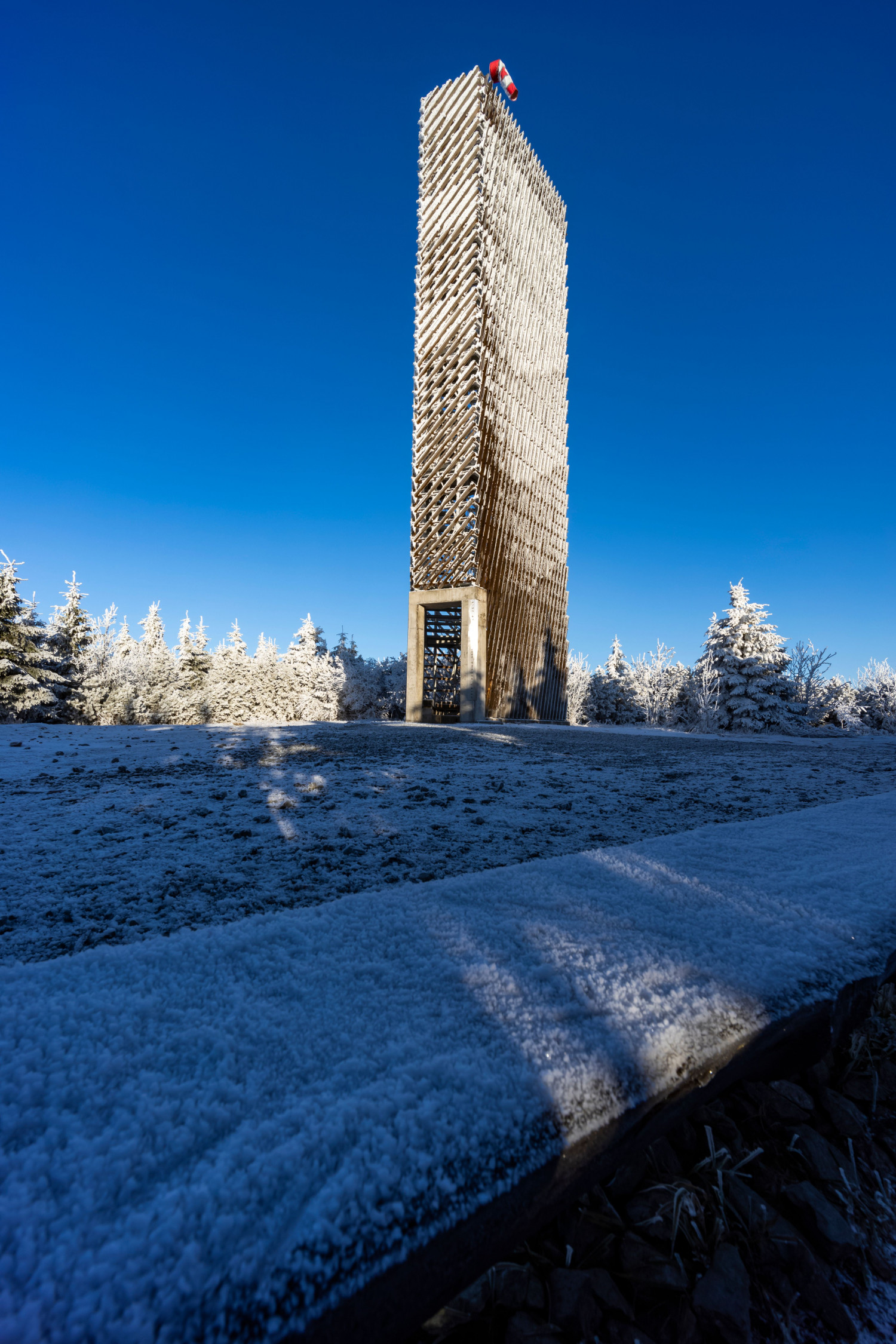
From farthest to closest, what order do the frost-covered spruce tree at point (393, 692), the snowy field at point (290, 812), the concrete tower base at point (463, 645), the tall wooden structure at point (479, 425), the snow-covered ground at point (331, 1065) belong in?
the frost-covered spruce tree at point (393, 692), the tall wooden structure at point (479, 425), the concrete tower base at point (463, 645), the snowy field at point (290, 812), the snow-covered ground at point (331, 1065)

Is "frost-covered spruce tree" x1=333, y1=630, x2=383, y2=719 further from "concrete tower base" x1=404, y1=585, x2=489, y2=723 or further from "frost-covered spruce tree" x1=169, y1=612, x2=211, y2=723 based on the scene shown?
"concrete tower base" x1=404, y1=585, x2=489, y2=723

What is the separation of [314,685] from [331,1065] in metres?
26.9

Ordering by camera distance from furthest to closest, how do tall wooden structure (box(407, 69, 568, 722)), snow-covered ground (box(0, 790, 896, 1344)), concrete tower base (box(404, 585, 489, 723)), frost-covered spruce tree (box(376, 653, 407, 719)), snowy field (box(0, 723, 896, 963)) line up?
frost-covered spruce tree (box(376, 653, 407, 719)), tall wooden structure (box(407, 69, 568, 722)), concrete tower base (box(404, 585, 489, 723)), snowy field (box(0, 723, 896, 963)), snow-covered ground (box(0, 790, 896, 1344))

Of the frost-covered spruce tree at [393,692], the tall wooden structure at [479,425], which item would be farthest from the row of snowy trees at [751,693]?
the frost-covered spruce tree at [393,692]

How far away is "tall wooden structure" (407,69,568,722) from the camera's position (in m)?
16.1

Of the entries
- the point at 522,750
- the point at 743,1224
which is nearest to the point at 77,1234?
the point at 743,1224

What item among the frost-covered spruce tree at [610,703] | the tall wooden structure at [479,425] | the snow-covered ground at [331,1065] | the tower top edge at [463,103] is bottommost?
the snow-covered ground at [331,1065]

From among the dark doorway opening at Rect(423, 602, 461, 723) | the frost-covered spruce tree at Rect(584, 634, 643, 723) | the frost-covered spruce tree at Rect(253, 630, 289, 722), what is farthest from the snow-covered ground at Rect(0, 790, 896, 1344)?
the frost-covered spruce tree at Rect(584, 634, 643, 723)

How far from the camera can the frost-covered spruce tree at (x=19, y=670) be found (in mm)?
18281

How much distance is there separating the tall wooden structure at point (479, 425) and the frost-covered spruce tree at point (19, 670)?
12914 millimetres

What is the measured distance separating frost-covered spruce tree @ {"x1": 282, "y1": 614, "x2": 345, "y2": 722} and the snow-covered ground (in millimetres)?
24578

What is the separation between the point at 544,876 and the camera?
5.61ft

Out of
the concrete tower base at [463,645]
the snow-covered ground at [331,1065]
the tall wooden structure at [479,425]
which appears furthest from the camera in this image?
the tall wooden structure at [479,425]

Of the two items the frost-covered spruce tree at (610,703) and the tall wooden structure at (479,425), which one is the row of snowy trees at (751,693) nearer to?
the frost-covered spruce tree at (610,703)
